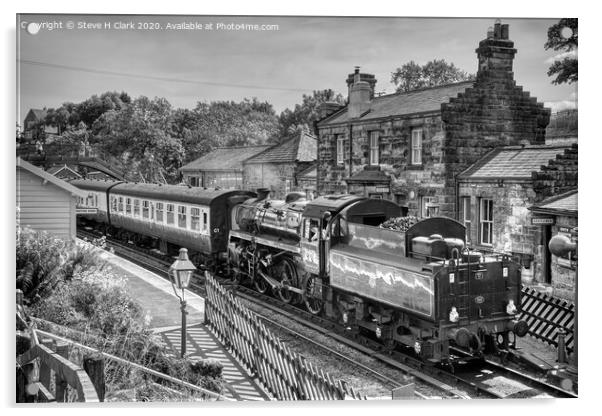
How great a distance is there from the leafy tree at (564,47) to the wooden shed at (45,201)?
7.03 meters

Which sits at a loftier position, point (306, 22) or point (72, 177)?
point (306, 22)

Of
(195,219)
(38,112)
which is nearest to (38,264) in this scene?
(38,112)

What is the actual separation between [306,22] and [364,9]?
2.46 feet

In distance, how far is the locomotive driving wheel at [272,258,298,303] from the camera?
12898 millimetres

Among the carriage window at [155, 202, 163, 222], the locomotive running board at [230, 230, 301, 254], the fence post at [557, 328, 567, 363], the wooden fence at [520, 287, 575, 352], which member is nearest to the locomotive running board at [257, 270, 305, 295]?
the locomotive running board at [230, 230, 301, 254]

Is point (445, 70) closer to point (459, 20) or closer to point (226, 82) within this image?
point (459, 20)

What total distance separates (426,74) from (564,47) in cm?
262

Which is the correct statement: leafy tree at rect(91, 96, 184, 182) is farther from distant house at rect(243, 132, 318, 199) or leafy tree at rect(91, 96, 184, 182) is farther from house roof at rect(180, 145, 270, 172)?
distant house at rect(243, 132, 318, 199)

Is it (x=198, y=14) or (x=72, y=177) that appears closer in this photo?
(x=198, y=14)

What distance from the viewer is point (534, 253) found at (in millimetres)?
12773

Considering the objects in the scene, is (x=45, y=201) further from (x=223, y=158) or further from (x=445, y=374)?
(x=445, y=374)

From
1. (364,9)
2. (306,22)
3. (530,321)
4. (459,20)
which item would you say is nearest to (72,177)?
(306,22)

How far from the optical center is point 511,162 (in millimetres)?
14383

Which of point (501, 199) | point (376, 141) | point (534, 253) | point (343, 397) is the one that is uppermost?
point (376, 141)
